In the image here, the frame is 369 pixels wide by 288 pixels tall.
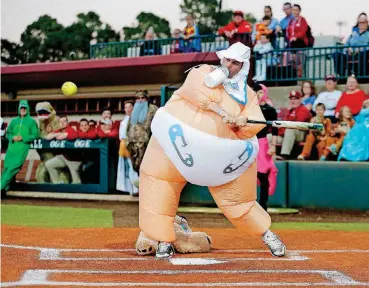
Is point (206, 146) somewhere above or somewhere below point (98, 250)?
above

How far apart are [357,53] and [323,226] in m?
5.68

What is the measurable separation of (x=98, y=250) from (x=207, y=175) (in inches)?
51.2

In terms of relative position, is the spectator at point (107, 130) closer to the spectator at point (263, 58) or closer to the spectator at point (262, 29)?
the spectator at point (263, 58)

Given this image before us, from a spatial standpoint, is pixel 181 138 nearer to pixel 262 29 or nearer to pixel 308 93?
pixel 308 93

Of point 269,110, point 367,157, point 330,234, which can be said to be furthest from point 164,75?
point 330,234

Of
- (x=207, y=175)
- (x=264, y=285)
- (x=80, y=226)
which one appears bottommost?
(x=80, y=226)

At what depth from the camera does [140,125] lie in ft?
43.9

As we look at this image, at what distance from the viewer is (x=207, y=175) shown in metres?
6.34

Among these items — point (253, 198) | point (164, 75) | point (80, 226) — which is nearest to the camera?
point (253, 198)

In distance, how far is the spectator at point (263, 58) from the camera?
15.4m

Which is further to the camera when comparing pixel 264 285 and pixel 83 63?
pixel 83 63

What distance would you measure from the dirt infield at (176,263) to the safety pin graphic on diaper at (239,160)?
757 millimetres

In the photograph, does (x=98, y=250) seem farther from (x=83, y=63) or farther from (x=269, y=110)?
(x=83, y=63)

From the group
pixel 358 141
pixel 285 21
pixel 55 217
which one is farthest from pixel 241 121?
pixel 285 21
